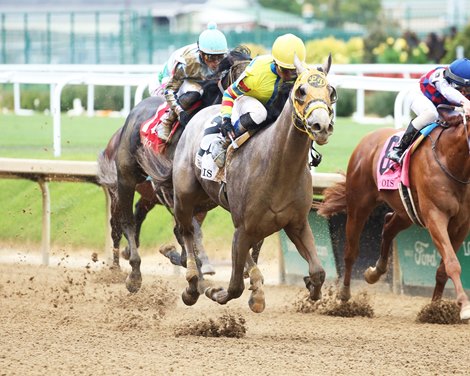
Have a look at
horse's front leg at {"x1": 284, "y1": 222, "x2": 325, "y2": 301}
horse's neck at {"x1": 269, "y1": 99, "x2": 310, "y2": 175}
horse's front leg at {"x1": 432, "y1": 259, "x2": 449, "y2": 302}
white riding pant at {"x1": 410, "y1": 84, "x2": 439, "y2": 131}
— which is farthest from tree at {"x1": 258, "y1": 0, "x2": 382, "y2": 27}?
horse's neck at {"x1": 269, "y1": 99, "x2": 310, "y2": 175}

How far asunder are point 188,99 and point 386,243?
6.20ft

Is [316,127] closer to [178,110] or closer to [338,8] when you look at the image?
[178,110]

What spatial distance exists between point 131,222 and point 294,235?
2602 millimetres

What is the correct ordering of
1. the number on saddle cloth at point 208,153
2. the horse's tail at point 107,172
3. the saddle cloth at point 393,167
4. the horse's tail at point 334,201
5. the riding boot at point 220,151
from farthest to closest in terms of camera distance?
the horse's tail at point 107,172 < the horse's tail at point 334,201 < the saddle cloth at point 393,167 < the number on saddle cloth at point 208,153 < the riding boot at point 220,151

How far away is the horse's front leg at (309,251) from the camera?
6728 mm

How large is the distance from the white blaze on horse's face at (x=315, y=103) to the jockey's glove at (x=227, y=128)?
971 mm

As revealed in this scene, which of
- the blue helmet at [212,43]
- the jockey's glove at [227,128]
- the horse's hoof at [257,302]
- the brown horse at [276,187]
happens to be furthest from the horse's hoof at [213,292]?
the blue helmet at [212,43]

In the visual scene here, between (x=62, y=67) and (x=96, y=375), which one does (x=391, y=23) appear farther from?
(x=96, y=375)

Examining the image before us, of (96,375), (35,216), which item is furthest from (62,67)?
(96,375)

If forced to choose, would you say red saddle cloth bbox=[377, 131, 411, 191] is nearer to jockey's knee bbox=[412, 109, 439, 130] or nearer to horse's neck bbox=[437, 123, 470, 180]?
jockey's knee bbox=[412, 109, 439, 130]

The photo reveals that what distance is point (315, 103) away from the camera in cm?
592

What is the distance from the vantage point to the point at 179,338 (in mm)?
6770

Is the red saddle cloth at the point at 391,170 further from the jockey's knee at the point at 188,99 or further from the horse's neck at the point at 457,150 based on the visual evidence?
the jockey's knee at the point at 188,99

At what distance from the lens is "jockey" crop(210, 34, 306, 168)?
6844 mm
